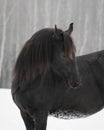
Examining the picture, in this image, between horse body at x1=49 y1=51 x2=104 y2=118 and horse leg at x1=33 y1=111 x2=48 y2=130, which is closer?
horse leg at x1=33 y1=111 x2=48 y2=130

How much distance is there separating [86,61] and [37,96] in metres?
0.58

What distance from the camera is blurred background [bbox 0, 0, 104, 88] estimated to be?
9.84 m

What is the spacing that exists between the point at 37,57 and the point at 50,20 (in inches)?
312

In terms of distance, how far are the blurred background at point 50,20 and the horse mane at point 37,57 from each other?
24.7 feet

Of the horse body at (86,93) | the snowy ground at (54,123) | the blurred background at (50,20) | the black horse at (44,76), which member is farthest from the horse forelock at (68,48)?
the blurred background at (50,20)

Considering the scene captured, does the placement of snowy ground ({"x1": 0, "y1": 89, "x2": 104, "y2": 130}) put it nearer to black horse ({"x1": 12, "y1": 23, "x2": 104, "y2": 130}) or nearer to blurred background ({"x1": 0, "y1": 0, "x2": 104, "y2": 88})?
black horse ({"x1": 12, "y1": 23, "x2": 104, "y2": 130})

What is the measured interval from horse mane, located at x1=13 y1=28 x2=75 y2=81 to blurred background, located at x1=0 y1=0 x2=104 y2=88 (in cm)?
753

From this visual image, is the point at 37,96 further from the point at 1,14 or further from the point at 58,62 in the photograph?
the point at 1,14

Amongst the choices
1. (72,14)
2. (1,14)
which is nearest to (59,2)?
(72,14)

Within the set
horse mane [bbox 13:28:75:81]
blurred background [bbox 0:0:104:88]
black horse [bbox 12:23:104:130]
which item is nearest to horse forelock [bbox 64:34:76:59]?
black horse [bbox 12:23:104:130]

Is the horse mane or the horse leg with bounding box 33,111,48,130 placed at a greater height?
the horse mane

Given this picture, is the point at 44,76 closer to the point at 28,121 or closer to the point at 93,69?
the point at 28,121

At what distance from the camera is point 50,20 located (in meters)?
9.95

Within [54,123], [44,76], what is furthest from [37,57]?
[54,123]
